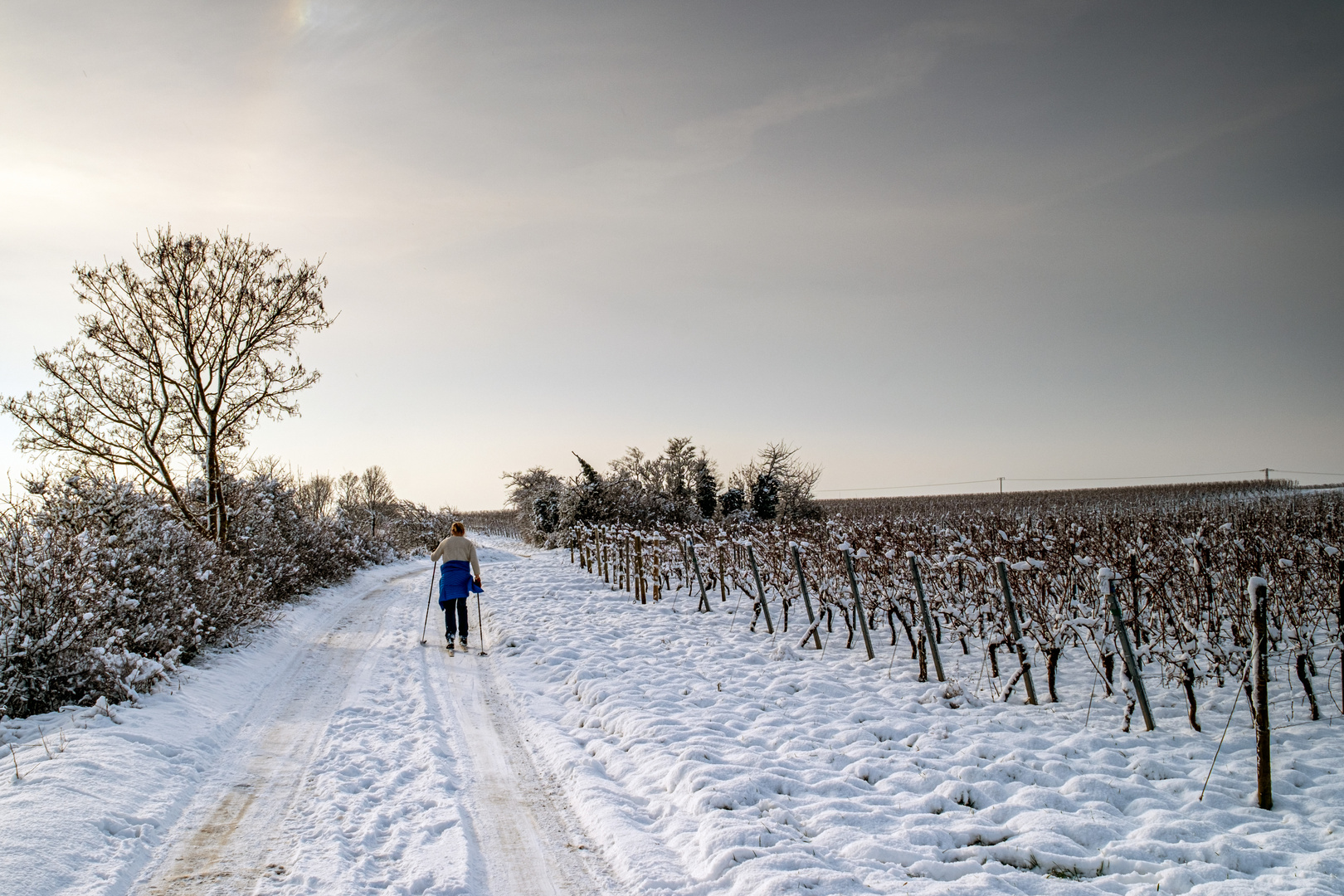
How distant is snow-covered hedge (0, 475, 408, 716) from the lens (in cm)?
586

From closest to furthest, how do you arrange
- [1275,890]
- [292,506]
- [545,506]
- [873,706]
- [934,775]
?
[1275,890] → [934,775] → [873,706] → [292,506] → [545,506]

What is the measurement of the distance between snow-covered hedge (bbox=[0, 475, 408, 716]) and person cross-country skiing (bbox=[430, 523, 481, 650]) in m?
3.01

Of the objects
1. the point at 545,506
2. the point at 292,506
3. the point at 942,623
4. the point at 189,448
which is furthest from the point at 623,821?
the point at 545,506

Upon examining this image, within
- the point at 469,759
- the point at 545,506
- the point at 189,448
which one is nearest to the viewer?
the point at 469,759

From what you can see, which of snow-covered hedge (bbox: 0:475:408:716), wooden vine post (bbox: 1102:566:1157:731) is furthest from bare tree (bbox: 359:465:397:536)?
wooden vine post (bbox: 1102:566:1157:731)

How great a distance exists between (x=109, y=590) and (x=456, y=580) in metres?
4.36

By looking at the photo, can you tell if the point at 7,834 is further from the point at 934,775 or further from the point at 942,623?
the point at 942,623

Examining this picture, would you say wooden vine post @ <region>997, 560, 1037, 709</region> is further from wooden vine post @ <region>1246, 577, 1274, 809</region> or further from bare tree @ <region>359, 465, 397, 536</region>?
bare tree @ <region>359, 465, 397, 536</region>

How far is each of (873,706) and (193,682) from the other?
7848mm

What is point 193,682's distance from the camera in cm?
A: 742

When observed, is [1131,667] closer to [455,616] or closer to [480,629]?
[480,629]

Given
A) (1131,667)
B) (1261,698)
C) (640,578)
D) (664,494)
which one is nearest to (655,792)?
(1261,698)

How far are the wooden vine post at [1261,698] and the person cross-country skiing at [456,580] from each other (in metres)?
9.15

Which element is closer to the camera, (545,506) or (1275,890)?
(1275,890)
